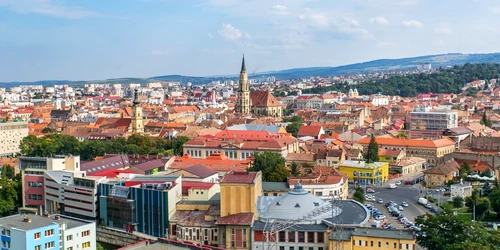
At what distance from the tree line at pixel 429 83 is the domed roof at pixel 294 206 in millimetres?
94655

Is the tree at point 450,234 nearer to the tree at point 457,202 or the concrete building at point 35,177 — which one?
the tree at point 457,202

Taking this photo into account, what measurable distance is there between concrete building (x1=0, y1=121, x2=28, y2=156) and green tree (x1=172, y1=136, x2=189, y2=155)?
18.0 m

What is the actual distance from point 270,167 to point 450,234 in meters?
13.2

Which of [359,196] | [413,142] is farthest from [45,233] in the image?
[413,142]

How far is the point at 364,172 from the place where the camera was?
36000mm

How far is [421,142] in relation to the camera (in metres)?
44.5

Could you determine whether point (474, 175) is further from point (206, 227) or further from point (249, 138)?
point (206, 227)

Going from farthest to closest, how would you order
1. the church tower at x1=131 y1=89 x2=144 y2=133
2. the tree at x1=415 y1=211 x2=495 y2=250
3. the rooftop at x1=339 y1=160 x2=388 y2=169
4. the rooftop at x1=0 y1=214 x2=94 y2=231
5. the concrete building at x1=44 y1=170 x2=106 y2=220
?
the church tower at x1=131 y1=89 x2=144 y2=133
the rooftop at x1=339 y1=160 x2=388 y2=169
the concrete building at x1=44 y1=170 x2=106 y2=220
the rooftop at x1=0 y1=214 x2=94 y2=231
the tree at x1=415 y1=211 x2=495 y2=250

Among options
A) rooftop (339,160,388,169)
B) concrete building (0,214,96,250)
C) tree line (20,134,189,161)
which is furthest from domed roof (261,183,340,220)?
tree line (20,134,189,161)

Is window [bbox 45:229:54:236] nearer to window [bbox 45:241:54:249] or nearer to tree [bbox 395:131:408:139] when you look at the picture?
window [bbox 45:241:54:249]

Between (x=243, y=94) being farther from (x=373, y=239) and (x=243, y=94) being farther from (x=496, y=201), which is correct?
(x=373, y=239)

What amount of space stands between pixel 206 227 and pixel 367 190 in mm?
13179

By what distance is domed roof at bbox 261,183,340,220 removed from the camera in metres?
21.6

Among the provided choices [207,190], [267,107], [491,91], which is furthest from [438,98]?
[207,190]
